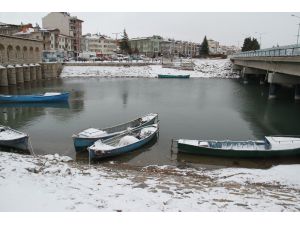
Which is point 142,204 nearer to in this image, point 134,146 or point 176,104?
point 134,146

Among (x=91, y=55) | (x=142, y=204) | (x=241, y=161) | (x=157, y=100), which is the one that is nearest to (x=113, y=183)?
(x=142, y=204)

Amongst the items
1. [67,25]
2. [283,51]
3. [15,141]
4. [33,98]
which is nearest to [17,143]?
[15,141]

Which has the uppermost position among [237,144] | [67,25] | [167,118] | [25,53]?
[67,25]

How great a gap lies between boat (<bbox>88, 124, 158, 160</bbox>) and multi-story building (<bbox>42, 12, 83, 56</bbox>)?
4425 inches

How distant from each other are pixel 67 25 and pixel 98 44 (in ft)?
94.5

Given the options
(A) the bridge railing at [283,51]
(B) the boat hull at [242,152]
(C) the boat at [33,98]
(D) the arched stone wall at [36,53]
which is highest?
(D) the arched stone wall at [36,53]

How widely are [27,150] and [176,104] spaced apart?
84.8 feet

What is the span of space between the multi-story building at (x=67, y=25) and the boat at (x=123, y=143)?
369 feet

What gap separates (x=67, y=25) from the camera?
138 metres

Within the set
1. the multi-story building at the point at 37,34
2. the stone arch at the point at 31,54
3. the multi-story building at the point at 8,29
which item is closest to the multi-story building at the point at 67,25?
the multi-story building at the point at 37,34

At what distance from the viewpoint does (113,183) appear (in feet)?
45.0

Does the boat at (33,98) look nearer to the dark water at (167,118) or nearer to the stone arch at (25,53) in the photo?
the dark water at (167,118)

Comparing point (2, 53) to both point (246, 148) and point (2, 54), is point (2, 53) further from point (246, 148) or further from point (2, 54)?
point (246, 148)

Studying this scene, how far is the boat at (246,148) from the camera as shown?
71.5ft
